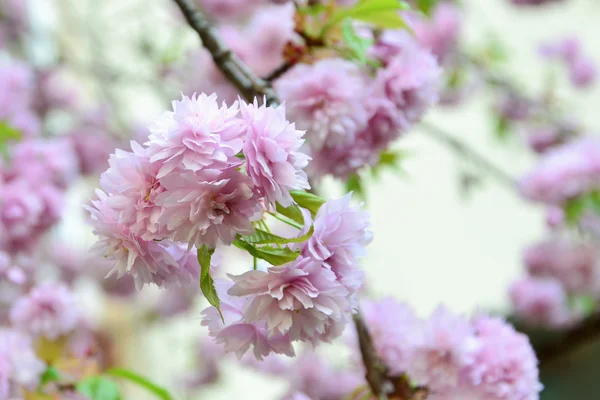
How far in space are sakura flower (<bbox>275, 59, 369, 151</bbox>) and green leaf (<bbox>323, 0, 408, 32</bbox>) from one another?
5cm

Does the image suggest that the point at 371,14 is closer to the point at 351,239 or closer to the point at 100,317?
the point at 351,239

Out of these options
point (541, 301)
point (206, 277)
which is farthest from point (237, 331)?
point (541, 301)

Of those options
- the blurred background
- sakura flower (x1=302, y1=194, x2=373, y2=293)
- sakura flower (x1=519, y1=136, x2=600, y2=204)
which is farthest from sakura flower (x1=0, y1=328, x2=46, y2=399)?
the blurred background

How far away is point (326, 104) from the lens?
20.6 inches

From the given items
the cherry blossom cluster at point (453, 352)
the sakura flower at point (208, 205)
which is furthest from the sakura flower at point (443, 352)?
the sakura flower at point (208, 205)

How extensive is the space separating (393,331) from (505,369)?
0.11 metres

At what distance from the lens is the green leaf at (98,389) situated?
57cm

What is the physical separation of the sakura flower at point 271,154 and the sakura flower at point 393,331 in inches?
10.9

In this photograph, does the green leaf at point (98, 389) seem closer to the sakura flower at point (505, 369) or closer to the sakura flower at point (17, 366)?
the sakura flower at point (17, 366)

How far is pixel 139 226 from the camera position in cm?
31

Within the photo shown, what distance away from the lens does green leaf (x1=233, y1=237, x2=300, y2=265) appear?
0.34m

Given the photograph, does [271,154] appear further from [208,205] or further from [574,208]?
[574,208]

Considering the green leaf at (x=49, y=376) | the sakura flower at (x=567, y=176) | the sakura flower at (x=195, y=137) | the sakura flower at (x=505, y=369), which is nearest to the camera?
the sakura flower at (x=195, y=137)

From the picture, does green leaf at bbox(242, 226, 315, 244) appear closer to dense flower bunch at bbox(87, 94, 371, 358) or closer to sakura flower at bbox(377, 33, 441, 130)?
dense flower bunch at bbox(87, 94, 371, 358)
